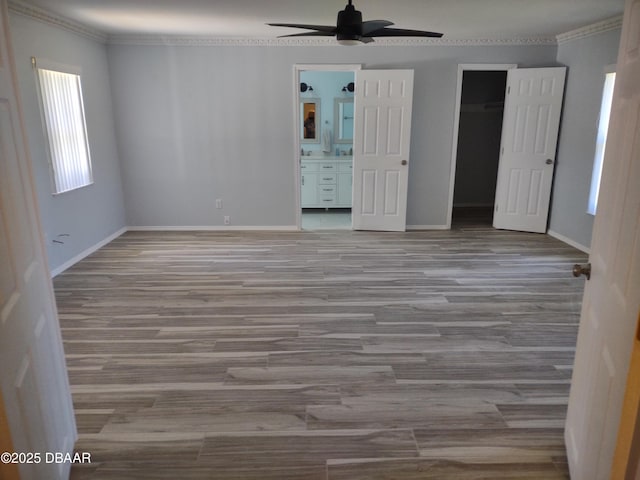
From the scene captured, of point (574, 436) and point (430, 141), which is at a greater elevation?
point (430, 141)

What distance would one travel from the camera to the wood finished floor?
6.84ft

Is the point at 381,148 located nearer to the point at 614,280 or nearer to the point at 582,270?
the point at 582,270

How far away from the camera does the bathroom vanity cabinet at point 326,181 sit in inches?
293

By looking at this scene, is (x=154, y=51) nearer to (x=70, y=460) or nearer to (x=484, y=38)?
(x=484, y=38)

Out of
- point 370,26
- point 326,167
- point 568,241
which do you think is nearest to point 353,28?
point 370,26

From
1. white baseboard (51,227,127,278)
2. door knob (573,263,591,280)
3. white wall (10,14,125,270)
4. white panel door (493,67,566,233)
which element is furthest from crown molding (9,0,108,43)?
white panel door (493,67,566,233)

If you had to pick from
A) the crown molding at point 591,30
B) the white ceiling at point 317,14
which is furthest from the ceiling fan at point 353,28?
the crown molding at point 591,30

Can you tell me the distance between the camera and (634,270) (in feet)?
4.29

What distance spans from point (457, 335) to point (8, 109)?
2.88 metres

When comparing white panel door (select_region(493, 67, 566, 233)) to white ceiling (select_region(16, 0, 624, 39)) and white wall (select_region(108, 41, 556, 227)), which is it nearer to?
white wall (select_region(108, 41, 556, 227))

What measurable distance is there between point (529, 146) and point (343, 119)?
3.13m

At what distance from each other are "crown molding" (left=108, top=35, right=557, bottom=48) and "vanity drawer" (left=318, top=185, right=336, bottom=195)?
239cm

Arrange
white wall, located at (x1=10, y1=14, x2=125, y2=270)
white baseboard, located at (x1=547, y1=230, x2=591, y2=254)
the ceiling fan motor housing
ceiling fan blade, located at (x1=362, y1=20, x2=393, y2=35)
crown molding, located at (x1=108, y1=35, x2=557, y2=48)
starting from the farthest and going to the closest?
1. crown molding, located at (x1=108, y1=35, x2=557, y2=48)
2. white baseboard, located at (x1=547, y1=230, x2=591, y2=254)
3. white wall, located at (x1=10, y1=14, x2=125, y2=270)
4. ceiling fan blade, located at (x1=362, y1=20, x2=393, y2=35)
5. the ceiling fan motor housing

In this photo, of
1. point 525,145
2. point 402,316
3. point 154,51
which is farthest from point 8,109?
point 525,145
